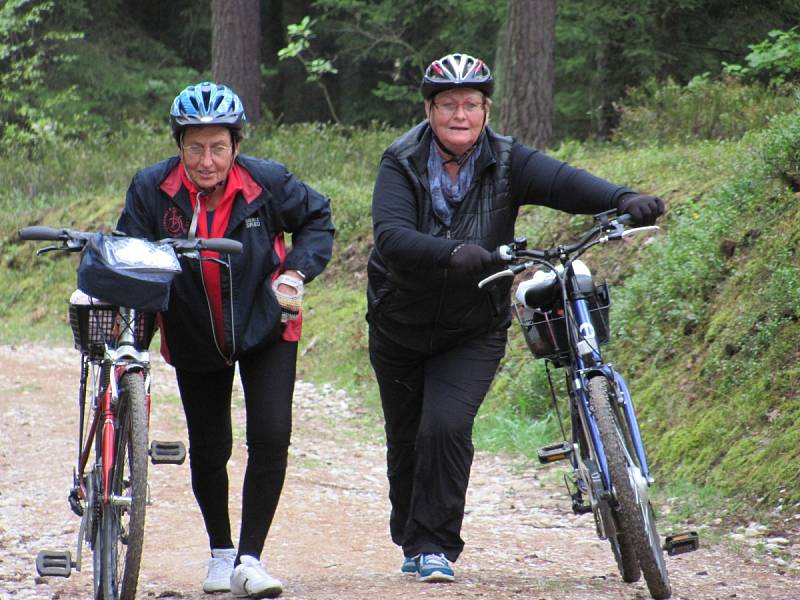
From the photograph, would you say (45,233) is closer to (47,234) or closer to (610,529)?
(47,234)

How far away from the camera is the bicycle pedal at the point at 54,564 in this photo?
198 inches

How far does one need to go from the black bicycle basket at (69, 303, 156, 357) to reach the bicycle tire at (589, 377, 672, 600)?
6.04 ft

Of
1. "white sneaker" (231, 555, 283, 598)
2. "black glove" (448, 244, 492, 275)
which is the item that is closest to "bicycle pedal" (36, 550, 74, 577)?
"white sneaker" (231, 555, 283, 598)

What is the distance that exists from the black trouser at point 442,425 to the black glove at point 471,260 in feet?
2.22

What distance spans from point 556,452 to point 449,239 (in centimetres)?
110

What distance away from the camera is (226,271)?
5.07 metres

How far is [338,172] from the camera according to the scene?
1861 cm

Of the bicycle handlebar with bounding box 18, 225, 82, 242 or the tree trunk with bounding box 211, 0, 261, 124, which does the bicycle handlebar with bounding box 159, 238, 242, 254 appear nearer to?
the bicycle handlebar with bounding box 18, 225, 82, 242

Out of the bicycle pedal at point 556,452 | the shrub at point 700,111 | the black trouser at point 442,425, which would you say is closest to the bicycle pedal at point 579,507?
the bicycle pedal at point 556,452

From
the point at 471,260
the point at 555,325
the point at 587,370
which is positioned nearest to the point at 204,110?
the point at 471,260

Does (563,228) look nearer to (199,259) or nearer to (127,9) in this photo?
(199,259)

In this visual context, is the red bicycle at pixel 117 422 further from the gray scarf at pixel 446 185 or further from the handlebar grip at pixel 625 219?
the handlebar grip at pixel 625 219

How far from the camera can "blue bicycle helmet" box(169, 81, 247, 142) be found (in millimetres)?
5016

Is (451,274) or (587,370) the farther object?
(451,274)
